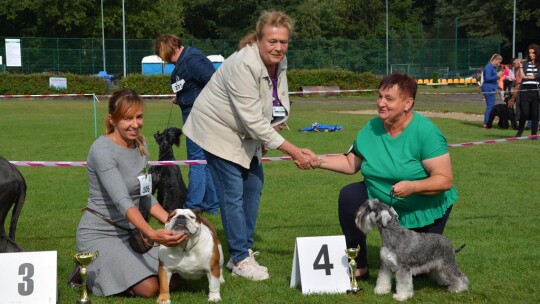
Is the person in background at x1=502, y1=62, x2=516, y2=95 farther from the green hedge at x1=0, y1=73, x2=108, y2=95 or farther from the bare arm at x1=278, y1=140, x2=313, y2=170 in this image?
the green hedge at x1=0, y1=73, x2=108, y2=95

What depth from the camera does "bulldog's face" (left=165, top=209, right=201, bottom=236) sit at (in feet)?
13.9

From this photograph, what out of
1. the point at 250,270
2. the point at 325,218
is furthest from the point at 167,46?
the point at 250,270

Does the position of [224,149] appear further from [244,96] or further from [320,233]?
[320,233]

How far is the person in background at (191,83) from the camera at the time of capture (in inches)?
291

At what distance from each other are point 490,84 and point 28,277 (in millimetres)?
15888

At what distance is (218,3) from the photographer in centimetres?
6762

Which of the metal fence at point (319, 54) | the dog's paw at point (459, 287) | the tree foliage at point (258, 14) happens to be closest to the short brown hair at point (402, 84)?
the dog's paw at point (459, 287)

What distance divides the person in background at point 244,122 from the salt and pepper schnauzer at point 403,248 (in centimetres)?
69

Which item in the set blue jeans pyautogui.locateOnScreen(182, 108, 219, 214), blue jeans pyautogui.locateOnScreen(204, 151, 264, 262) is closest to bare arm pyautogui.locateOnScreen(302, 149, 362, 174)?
blue jeans pyautogui.locateOnScreen(204, 151, 264, 262)

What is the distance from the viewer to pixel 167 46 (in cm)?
746

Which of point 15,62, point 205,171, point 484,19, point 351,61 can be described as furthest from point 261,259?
point 484,19

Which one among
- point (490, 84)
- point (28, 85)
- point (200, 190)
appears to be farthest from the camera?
point (28, 85)

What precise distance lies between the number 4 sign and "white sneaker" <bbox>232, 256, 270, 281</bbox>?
16.9 inches

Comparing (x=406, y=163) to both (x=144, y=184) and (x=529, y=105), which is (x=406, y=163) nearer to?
(x=144, y=184)
